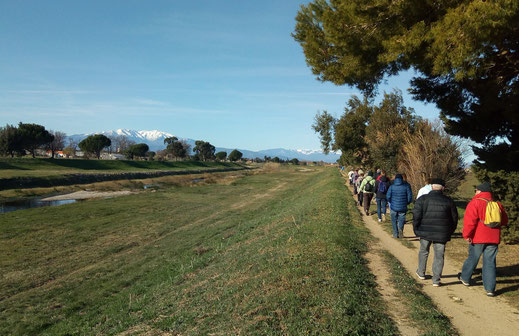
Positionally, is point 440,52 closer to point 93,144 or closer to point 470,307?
point 470,307

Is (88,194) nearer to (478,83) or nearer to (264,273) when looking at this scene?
(264,273)

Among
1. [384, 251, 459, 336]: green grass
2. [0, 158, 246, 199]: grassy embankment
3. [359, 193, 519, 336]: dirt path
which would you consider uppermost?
[384, 251, 459, 336]: green grass

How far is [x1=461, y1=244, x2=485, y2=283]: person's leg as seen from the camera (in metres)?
5.74

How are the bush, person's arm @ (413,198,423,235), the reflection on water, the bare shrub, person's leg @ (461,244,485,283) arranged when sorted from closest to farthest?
person's leg @ (461,244,485,283) < person's arm @ (413,198,423,235) < the bush < the bare shrub < the reflection on water

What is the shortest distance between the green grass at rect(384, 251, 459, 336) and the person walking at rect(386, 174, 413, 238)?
3.77m

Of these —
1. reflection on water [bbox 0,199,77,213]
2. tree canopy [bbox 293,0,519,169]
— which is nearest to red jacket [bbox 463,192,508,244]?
tree canopy [bbox 293,0,519,169]

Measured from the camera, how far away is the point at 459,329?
4594 millimetres

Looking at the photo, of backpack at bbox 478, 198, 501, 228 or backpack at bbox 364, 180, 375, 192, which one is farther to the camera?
backpack at bbox 364, 180, 375, 192

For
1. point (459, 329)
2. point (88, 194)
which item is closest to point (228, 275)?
point (459, 329)

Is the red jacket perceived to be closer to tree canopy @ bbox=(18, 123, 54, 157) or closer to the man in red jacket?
the man in red jacket

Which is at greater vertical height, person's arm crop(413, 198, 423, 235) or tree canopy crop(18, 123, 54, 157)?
tree canopy crop(18, 123, 54, 157)

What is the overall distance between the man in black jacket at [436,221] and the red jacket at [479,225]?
14.1 inches

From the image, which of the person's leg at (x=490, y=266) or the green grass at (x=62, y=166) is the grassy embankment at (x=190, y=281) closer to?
the person's leg at (x=490, y=266)

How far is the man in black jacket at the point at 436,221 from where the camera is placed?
6.10 m
